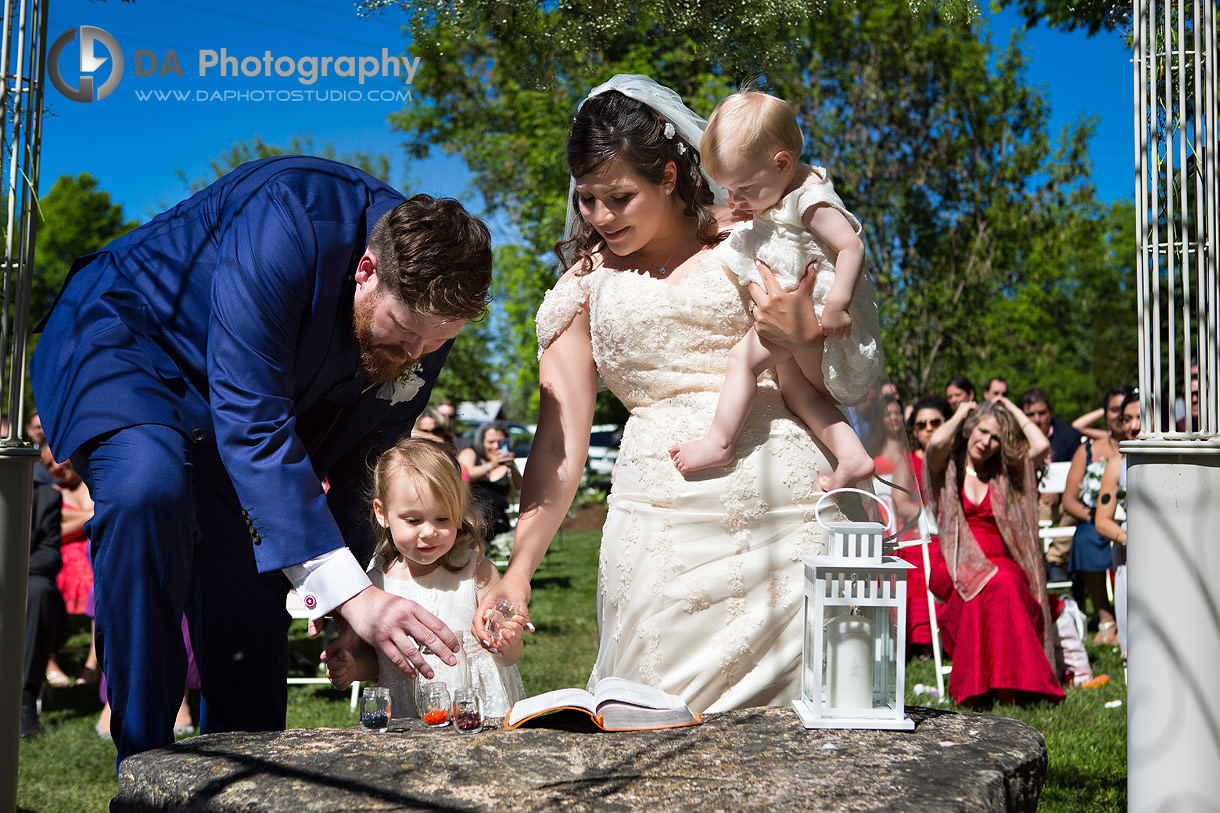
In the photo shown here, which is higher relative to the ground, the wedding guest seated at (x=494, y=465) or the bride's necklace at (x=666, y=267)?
the bride's necklace at (x=666, y=267)

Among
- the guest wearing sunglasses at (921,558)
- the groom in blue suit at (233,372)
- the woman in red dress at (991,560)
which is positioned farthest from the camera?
the guest wearing sunglasses at (921,558)

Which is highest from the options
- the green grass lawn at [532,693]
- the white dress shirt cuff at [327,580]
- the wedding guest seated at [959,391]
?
the wedding guest seated at [959,391]

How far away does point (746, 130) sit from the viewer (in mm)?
2750

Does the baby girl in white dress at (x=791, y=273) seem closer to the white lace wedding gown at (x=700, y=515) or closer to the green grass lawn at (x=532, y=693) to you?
the white lace wedding gown at (x=700, y=515)

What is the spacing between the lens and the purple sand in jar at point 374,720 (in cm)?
220

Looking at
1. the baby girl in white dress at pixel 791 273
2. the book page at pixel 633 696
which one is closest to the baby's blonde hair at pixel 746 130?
the baby girl in white dress at pixel 791 273

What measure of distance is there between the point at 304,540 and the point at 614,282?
114cm

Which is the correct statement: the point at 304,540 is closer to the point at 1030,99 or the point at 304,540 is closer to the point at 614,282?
the point at 614,282

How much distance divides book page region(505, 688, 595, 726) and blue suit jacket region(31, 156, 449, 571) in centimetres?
56

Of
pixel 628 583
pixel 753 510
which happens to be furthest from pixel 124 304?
pixel 753 510

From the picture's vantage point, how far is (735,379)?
9.06 ft

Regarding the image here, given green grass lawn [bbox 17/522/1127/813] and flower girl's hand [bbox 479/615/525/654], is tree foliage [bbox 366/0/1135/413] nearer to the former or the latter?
green grass lawn [bbox 17/522/1127/813]

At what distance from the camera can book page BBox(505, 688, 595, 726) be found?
7.07 ft

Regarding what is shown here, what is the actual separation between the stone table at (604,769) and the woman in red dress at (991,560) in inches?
171
